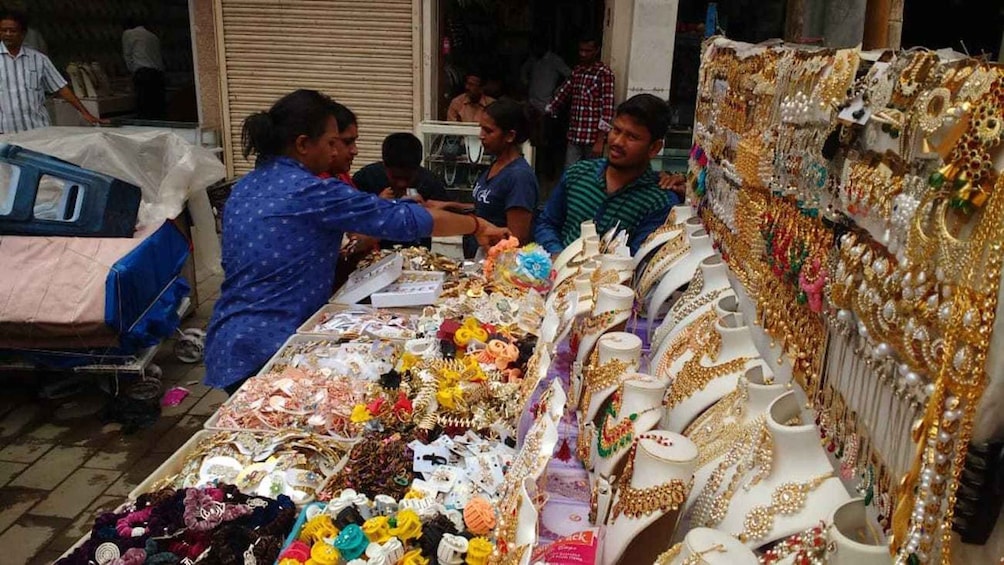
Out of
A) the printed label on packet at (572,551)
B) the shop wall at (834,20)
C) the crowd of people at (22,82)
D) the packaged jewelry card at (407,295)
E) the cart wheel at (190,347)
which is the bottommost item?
the cart wheel at (190,347)

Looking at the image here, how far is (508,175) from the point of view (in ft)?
9.89

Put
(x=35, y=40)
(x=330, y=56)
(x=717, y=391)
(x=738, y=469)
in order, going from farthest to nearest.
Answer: (x=35, y=40), (x=330, y=56), (x=717, y=391), (x=738, y=469)

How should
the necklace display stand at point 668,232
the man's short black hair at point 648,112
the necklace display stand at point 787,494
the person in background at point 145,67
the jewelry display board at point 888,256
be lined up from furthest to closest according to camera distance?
the person in background at point 145,67
the man's short black hair at point 648,112
the necklace display stand at point 668,232
the necklace display stand at point 787,494
the jewelry display board at point 888,256

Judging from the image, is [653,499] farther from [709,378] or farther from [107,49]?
[107,49]

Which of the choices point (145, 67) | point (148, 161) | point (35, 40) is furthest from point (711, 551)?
point (145, 67)

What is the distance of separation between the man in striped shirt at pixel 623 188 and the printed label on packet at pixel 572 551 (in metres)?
1.61

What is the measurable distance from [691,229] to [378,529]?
3.89ft

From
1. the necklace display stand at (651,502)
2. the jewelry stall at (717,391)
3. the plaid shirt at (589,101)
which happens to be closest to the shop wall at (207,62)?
the plaid shirt at (589,101)

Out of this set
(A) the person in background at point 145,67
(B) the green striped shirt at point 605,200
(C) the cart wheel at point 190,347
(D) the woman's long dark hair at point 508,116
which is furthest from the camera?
(A) the person in background at point 145,67

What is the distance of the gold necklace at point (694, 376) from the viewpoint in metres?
1.31

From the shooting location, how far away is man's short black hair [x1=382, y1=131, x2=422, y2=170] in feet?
11.2

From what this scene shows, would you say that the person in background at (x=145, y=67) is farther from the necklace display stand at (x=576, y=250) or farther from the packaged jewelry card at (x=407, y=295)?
the necklace display stand at (x=576, y=250)

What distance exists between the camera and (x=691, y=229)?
200 centimetres

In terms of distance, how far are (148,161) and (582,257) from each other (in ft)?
8.88
